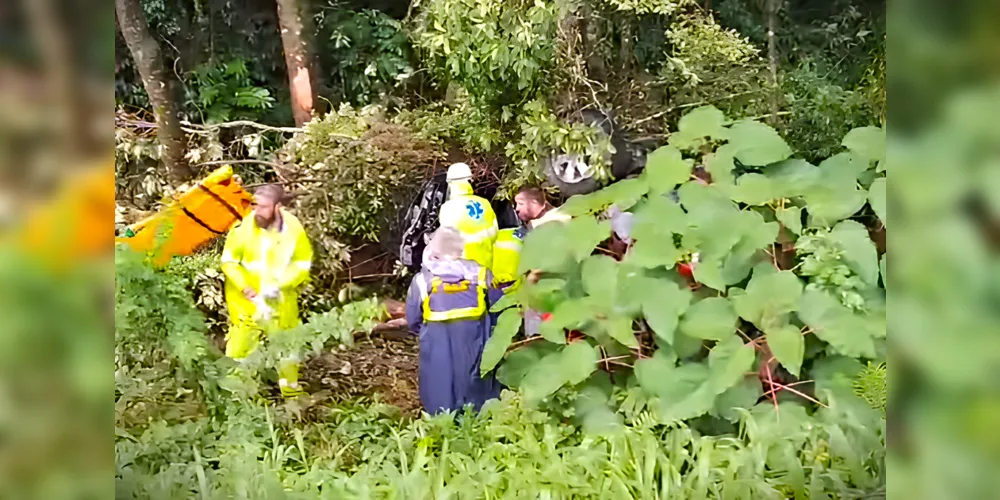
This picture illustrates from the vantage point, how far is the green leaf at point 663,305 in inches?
41.1

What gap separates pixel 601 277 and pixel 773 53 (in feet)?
1.35

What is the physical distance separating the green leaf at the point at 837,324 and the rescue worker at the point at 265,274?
706 mm

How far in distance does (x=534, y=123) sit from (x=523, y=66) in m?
0.08

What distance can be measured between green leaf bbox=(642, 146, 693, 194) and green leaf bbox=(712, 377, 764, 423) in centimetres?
29

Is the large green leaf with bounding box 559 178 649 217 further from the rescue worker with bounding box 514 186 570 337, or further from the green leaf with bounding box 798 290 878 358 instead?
the green leaf with bounding box 798 290 878 358

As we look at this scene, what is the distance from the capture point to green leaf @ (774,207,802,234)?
104cm

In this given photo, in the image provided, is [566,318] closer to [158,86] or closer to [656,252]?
[656,252]

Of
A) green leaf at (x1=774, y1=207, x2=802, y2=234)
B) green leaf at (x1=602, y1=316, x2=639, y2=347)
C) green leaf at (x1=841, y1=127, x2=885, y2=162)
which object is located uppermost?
green leaf at (x1=841, y1=127, x2=885, y2=162)
